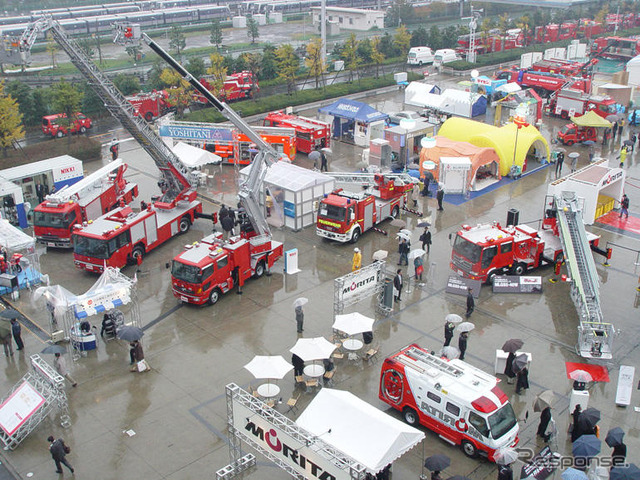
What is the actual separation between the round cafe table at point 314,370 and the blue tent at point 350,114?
2679 cm

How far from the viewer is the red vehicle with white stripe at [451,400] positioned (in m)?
19.1

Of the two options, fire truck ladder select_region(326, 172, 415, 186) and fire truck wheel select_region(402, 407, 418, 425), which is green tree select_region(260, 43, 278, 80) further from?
fire truck wheel select_region(402, 407, 418, 425)

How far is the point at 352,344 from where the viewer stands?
2420 centimetres

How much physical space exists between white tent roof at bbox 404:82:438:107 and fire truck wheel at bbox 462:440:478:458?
121 ft

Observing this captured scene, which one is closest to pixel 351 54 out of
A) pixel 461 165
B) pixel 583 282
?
pixel 461 165

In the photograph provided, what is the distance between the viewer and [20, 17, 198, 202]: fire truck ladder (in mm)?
29359

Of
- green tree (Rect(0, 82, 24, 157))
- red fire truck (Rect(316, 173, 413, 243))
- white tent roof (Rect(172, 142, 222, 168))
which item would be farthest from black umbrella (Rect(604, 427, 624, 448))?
green tree (Rect(0, 82, 24, 157))

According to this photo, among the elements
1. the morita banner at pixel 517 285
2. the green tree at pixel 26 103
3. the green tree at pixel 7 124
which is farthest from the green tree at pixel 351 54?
the morita banner at pixel 517 285

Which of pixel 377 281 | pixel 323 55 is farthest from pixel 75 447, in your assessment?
pixel 323 55

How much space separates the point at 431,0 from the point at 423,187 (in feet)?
303

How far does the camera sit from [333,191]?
34.7 metres

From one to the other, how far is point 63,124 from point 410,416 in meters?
35.4

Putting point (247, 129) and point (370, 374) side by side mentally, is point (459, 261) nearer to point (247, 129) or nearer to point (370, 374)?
point (370, 374)

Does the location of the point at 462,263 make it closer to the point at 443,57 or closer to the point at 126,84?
the point at 126,84
